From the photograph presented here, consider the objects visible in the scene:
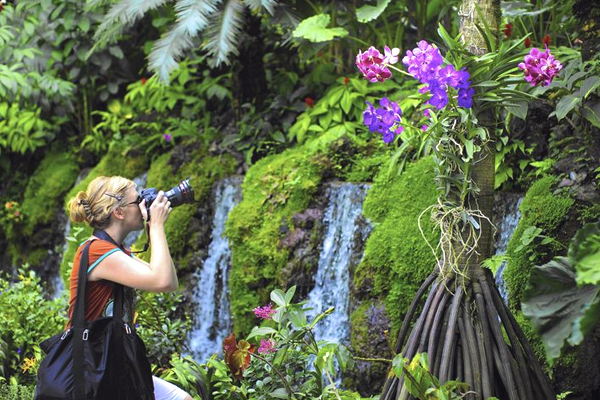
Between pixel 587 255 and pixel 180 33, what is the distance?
520cm

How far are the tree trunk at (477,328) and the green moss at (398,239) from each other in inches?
46.9

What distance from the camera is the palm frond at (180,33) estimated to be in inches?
269

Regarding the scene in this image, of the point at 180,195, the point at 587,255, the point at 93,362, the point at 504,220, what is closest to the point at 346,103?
the point at 504,220

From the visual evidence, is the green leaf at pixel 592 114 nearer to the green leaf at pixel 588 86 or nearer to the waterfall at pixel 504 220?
the green leaf at pixel 588 86

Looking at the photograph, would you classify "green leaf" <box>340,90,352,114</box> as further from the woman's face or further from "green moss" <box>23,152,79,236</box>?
"green moss" <box>23,152,79,236</box>

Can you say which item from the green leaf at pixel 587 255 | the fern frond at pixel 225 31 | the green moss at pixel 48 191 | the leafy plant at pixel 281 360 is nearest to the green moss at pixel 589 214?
the leafy plant at pixel 281 360

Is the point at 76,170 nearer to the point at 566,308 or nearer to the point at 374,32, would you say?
the point at 374,32

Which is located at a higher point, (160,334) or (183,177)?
(183,177)

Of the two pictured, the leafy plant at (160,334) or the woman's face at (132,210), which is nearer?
the woman's face at (132,210)

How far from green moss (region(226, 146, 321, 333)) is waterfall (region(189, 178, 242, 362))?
0.29 metres

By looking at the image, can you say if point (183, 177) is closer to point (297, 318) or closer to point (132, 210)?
point (297, 318)

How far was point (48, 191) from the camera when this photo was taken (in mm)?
8836

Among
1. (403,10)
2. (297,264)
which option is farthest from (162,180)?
(403,10)

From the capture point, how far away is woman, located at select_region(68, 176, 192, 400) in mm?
3191
